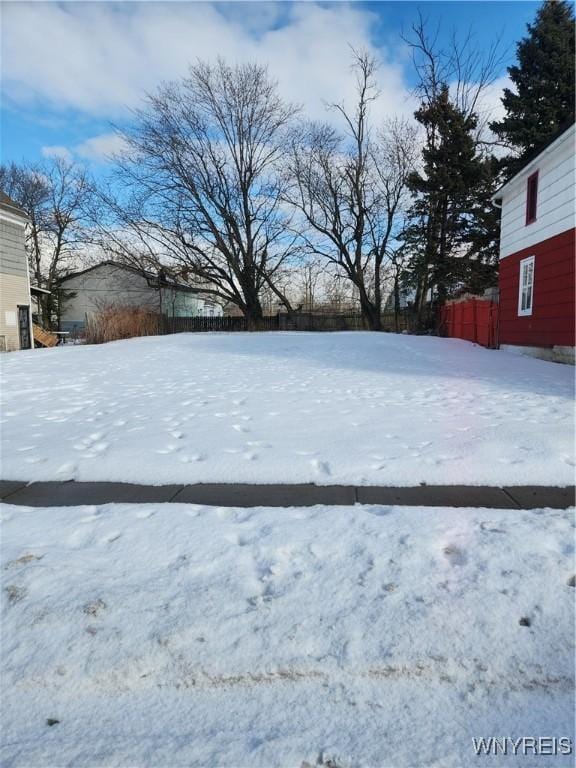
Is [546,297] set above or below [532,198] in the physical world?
below

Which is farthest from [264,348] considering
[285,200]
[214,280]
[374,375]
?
[285,200]

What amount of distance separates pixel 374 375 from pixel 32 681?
21.6 ft

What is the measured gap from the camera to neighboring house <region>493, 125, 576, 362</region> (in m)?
8.12

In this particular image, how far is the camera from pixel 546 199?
9.01 m

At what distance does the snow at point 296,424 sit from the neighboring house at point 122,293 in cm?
1782

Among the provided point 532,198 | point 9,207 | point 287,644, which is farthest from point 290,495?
point 9,207

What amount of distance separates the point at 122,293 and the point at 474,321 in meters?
25.5

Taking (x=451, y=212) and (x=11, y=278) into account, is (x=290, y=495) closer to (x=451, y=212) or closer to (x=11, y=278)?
(x=11, y=278)

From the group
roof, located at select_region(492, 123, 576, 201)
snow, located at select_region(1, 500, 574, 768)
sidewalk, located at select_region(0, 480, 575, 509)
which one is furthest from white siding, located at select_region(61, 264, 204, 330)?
snow, located at select_region(1, 500, 574, 768)

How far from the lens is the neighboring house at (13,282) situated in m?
14.9

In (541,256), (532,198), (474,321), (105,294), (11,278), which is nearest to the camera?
(541,256)

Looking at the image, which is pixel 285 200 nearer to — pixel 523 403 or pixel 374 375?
pixel 374 375

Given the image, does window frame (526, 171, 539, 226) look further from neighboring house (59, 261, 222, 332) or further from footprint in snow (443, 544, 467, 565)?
neighboring house (59, 261, 222, 332)

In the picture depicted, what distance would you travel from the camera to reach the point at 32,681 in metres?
1.38
